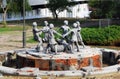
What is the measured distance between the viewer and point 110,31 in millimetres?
27047

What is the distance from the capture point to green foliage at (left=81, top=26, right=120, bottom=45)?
2672 centimetres

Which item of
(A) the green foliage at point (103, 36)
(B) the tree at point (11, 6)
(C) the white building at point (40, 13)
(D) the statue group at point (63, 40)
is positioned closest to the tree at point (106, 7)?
(C) the white building at point (40, 13)

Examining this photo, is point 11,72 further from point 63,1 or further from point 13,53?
point 63,1

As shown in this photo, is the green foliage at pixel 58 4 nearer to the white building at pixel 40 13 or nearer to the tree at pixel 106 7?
the white building at pixel 40 13

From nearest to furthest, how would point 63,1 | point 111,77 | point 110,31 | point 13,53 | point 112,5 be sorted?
point 111,77 < point 13,53 < point 110,31 < point 112,5 < point 63,1

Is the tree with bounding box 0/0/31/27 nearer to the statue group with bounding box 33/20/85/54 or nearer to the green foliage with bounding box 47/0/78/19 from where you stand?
the green foliage with bounding box 47/0/78/19

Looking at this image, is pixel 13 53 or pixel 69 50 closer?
pixel 69 50

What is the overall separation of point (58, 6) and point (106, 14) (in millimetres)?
7019

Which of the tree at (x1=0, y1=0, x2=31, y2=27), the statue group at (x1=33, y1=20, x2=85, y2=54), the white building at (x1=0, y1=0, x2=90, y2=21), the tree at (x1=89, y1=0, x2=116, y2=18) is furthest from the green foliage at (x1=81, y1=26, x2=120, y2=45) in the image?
the white building at (x1=0, y1=0, x2=90, y2=21)

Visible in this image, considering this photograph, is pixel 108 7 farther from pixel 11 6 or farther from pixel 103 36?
pixel 103 36

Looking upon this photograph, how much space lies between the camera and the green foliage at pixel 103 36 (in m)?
26.7

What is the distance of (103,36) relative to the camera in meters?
26.8

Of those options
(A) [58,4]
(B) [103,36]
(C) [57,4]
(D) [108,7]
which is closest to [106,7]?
(D) [108,7]

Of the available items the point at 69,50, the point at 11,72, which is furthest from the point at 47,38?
the point at 11,72
